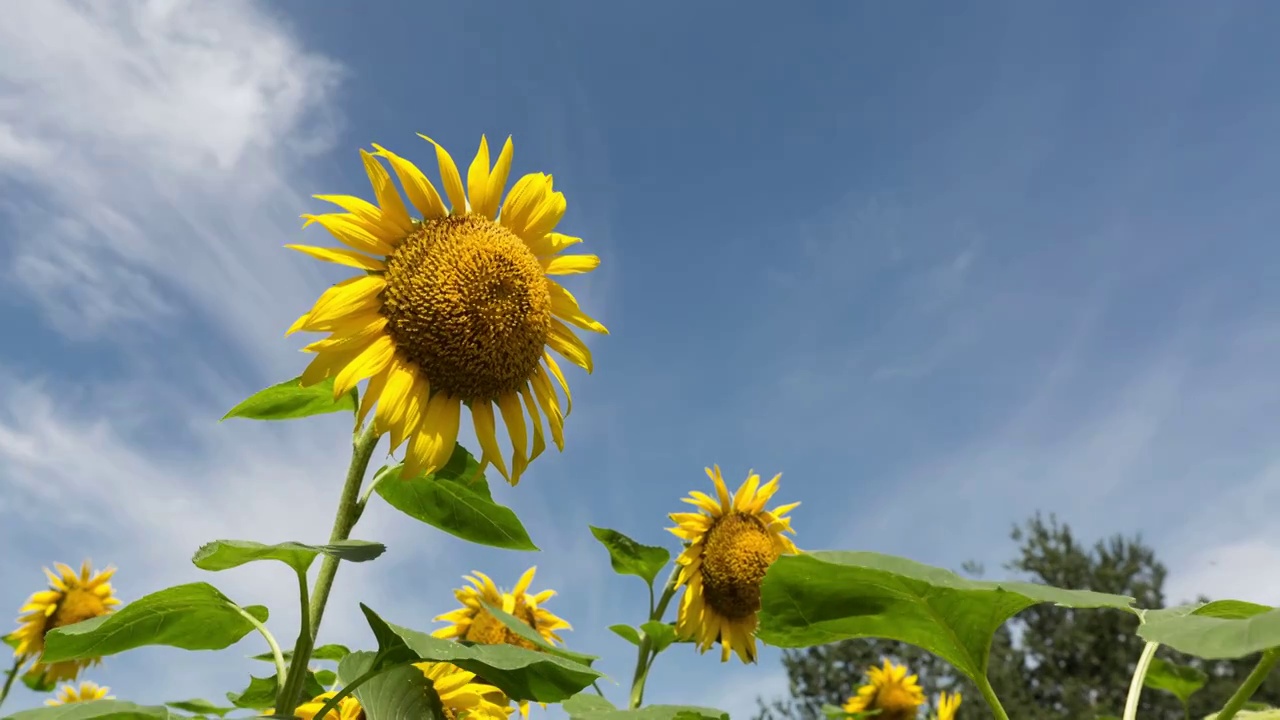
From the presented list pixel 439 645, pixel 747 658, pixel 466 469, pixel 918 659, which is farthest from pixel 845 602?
pixel 918 659

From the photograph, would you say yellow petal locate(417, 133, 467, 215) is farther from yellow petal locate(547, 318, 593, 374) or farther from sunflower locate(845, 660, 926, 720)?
sunflower locate(845, 660, 926, 720)

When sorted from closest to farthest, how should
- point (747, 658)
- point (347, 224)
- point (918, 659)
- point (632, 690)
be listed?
point (347, 224) → point (632, 690) → point (747, 658) → point (918, 659)

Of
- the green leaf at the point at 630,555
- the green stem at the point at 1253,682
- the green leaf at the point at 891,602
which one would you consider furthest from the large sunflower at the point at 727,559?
the green stem at the point at 1253,682

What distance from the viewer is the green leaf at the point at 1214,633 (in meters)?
1.16

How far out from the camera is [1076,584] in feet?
111

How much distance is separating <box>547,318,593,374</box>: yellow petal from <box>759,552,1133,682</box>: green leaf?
125 centimetres

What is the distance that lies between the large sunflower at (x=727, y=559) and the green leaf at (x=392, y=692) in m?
2.87

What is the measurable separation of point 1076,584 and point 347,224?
3671 cm

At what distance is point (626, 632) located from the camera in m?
4.23

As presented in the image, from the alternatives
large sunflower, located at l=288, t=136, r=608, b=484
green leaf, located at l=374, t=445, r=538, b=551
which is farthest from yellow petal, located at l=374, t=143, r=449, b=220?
green leaf, located at l=374, t=445, r=538, b=551

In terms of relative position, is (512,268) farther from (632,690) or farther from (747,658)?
(747,658)

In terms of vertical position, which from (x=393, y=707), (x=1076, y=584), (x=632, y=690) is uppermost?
(x=1076, y=584)

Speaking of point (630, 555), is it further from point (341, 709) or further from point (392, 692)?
point (392, 692)

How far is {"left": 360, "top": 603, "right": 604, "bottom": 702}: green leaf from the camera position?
177 centimetres
